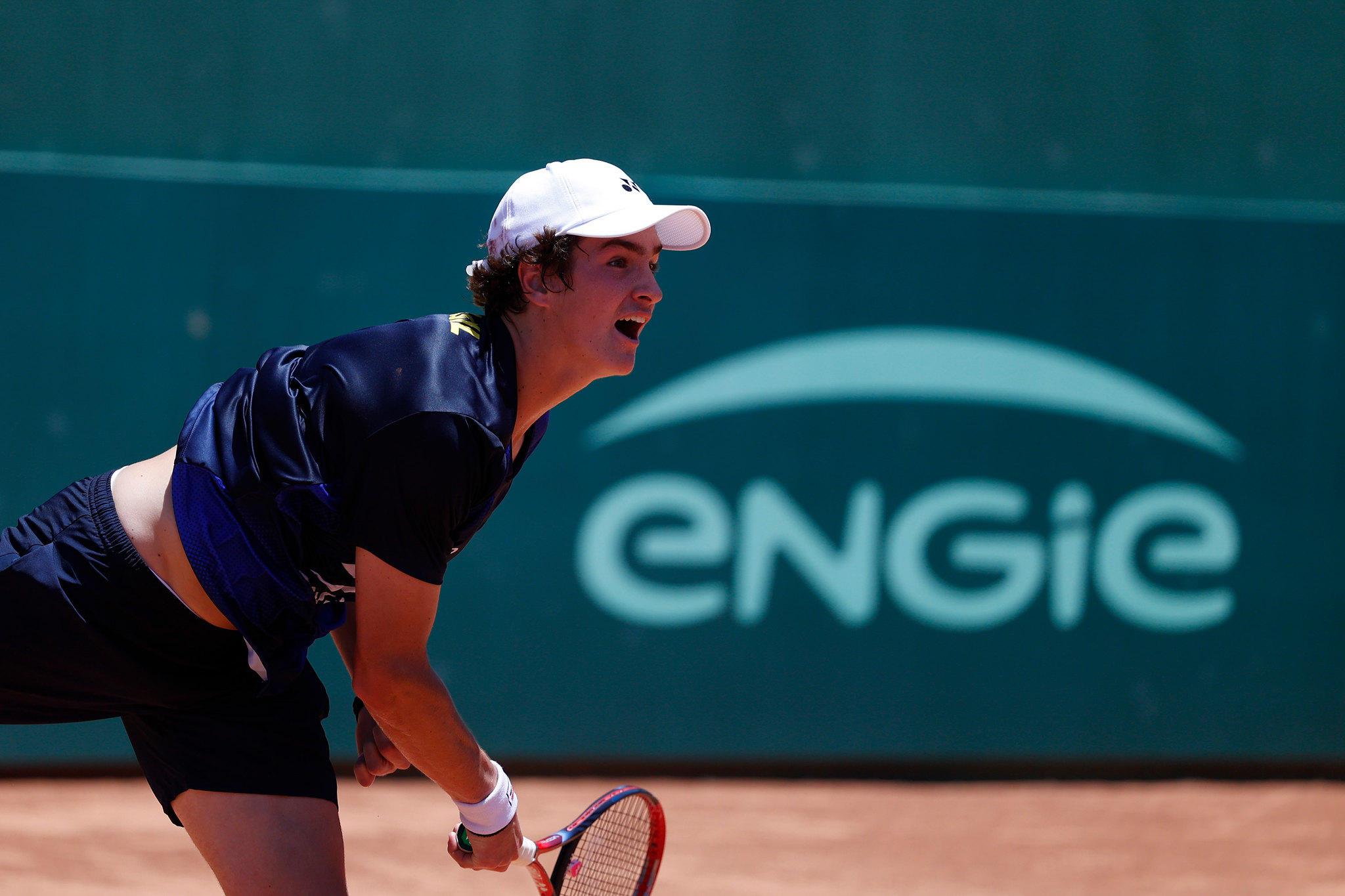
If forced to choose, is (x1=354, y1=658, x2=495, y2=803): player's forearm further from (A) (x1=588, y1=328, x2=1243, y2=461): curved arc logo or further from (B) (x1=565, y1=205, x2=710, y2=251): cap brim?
(A) (x1=588, y1=328, x2=1243, y2=461): curved arc logo

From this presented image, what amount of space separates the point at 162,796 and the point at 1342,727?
461cm

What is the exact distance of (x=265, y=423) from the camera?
176cm

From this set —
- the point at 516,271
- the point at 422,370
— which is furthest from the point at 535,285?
the point at 422,370

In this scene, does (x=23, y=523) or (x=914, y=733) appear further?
(x=914, y=733)

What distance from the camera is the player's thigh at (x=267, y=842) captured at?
184 cm

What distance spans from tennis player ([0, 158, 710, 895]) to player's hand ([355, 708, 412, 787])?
0.06 m

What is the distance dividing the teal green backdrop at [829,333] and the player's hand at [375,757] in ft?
8.19

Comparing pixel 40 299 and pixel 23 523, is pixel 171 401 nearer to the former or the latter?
pixel 40 299

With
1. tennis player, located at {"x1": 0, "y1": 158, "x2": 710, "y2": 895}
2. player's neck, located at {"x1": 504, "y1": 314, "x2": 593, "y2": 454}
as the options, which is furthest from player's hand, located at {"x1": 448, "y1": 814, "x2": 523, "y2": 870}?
player's neck, located at {"x1": 504, "y1": 314, "x2": 593, "y2": 454}

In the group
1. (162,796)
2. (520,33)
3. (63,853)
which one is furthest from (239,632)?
(520,33)

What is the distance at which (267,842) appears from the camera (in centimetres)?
187

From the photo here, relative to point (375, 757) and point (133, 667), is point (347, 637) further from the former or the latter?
point (133, 667)

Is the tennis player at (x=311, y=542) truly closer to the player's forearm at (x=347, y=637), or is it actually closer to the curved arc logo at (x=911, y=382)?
the player's forearm at (x=347, y=637)

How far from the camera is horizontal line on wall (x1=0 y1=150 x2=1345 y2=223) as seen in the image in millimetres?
4418
